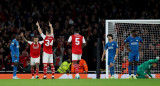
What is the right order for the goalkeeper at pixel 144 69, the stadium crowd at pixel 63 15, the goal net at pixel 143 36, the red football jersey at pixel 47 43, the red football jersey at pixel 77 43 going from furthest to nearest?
the stadium crowd at pixel 63 15 < the goal net at pixel 143 36 < the goalkeeper at pixel 144 69 < the red football jersey at pixel 47 43 < the red football jersey at pixel 77 43

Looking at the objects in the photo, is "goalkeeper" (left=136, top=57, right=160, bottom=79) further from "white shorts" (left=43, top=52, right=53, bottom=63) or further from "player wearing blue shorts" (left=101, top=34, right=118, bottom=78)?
"white shorts" (left=43, top=52, right=53, bottom=63)

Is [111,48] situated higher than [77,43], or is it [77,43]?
[77,43]

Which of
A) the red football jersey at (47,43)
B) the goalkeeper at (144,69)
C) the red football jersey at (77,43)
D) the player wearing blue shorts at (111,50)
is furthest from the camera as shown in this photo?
the player wearing blue shorts at (111,50)

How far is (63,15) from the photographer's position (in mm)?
19391

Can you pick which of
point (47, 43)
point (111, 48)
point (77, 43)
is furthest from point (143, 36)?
point (47, 43)

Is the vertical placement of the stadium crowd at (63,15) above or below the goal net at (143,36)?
above

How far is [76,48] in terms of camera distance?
40.9ft

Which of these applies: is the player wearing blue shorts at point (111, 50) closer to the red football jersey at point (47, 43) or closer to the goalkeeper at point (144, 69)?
the goalkeeper at point (144, 69)

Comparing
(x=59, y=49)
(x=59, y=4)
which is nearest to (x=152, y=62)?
(x=59, y=49)

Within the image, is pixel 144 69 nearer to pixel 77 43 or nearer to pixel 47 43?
pixel 77 43

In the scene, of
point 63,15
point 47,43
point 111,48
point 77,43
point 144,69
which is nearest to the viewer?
point 77,43

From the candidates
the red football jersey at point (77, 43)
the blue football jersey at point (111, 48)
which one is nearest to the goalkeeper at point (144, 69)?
the blue football jersey at point (111, 48)

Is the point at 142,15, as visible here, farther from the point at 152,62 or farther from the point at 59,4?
the point at 152,62

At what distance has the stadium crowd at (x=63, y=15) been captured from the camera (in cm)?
1631
